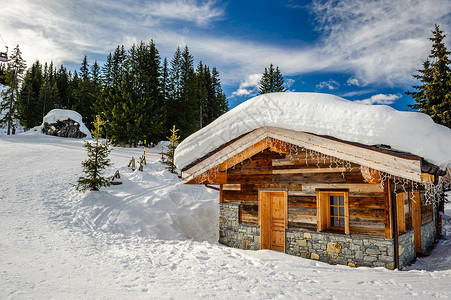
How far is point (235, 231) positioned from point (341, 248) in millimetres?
3563

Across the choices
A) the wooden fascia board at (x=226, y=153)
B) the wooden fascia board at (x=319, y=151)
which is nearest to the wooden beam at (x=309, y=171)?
the wooden fascia board at (x=319, y=151)

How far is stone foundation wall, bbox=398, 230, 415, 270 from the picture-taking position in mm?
7400

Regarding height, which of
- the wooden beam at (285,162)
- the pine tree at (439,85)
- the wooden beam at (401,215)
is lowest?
the wooden beam at (401,215)

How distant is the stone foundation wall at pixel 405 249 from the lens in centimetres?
740

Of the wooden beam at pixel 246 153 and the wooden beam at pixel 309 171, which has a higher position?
the wooden beam at pixel 246 153

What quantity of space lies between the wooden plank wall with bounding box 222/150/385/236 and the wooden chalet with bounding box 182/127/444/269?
25mm

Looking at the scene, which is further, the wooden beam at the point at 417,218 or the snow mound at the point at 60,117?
the snow mound at the point at 60,117

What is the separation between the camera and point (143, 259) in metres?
6.76

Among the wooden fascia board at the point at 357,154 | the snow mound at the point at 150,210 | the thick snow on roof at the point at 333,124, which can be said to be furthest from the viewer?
the snow mound at the point at 150,210

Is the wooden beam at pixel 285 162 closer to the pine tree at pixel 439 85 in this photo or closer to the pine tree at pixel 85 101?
the pine tree at pixel 439 85

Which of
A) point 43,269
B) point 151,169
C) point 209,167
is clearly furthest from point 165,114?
point 43,269

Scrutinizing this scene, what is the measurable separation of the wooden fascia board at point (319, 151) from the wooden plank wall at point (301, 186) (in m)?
1.02

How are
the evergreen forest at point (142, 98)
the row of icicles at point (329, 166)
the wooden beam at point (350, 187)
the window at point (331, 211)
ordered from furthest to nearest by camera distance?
the evergreen forest at point (142, 98) → the window at point (331, 211) → the wooden beam at point (350, 187) → the row of icicles at point (329, 166)

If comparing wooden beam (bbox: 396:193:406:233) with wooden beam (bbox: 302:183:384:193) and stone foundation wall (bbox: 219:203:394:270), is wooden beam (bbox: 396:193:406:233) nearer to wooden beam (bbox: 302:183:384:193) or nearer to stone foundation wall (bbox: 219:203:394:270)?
stone foundation wall (bbox: 219:203:394:270)
